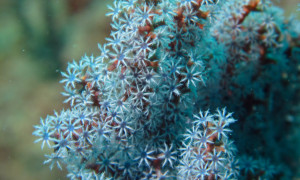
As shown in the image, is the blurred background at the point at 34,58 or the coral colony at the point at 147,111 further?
the blurred background at the point at 34,58

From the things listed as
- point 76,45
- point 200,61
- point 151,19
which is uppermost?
point 76,45

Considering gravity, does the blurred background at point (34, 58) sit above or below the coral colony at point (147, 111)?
above

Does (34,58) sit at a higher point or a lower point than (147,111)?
higher

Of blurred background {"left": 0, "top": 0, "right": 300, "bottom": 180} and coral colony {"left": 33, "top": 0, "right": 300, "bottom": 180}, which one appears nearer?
coral colony {"left": 33, "top": 0, "right": 300, "bottom": 180}

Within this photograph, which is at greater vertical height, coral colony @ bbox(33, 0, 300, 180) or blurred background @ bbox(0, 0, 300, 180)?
blurred background @ bbox(0, 0, 300, 180)

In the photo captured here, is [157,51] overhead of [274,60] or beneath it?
beneath

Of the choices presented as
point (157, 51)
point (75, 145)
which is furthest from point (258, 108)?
point (75, 145)

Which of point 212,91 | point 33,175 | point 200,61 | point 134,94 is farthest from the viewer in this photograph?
point 33,175

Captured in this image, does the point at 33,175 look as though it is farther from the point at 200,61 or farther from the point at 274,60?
the point at 274,60
